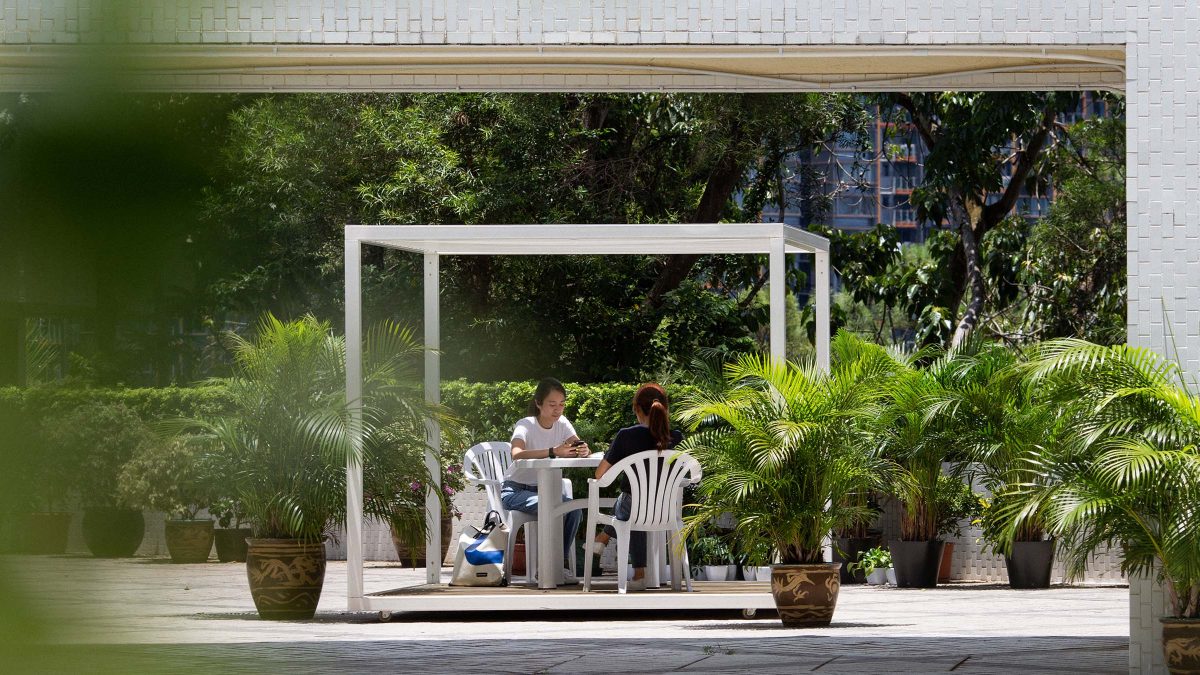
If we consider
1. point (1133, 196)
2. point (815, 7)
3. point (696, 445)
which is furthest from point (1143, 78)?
point (696, 445)

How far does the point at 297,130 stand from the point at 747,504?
7.63 metres

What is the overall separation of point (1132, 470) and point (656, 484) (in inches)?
154

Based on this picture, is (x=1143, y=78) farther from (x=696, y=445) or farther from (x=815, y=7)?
(x=696, y=445)

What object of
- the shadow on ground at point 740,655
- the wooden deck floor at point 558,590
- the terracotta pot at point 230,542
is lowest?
the terracotta pot at point 230,542

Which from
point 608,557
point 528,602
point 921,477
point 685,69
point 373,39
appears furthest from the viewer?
point 608,557

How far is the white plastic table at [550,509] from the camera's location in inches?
373

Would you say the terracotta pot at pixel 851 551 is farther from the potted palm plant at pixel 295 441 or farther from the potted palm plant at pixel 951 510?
the potted palm plant at pixel 295 441

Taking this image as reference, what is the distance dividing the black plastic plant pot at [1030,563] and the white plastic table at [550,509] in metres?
3.71

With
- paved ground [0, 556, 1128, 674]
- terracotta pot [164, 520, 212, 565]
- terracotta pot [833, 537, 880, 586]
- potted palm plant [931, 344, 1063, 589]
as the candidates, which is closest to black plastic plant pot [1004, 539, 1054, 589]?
potted palm plant [931, 344, 1063, 589]

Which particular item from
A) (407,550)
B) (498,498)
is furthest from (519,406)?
(498,498)

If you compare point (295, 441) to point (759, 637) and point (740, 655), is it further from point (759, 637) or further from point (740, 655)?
point (740, 655)

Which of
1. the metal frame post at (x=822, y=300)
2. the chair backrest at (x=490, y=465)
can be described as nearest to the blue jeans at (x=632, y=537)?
the chair backrest at (x=490, y=465)

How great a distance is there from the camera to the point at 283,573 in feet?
29.6

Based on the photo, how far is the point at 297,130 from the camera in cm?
79
